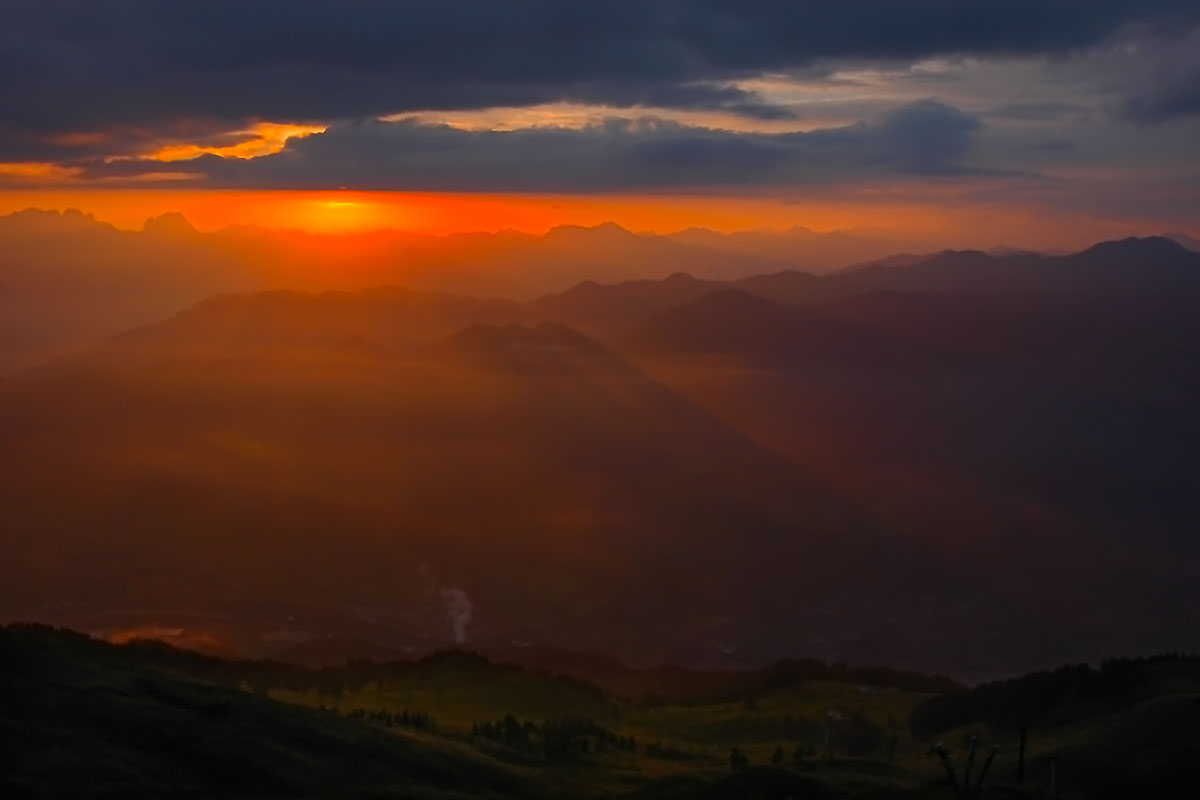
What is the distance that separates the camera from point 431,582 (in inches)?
4464

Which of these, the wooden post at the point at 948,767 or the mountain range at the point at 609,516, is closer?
the wooden post at the point at 948,767

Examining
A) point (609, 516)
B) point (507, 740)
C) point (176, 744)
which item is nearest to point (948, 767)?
point (176, 744)

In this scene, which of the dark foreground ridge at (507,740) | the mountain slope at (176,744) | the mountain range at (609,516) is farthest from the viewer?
the mountain range at (609,516)

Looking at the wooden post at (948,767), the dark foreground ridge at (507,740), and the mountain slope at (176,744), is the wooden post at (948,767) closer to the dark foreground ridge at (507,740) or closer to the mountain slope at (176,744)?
the dark foreground ridge at (507,740)

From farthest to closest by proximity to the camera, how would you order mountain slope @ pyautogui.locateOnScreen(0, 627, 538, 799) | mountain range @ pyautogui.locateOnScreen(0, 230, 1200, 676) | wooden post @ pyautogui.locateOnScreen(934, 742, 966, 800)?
mountain range @ pyautogui.locateOnScreen(0, 230, 1200, 676)
mountain slope @ pyautogui.locateOnScreen(0, 627, 538, 799)
wooden post @ pyautogui.locateOnScreen(934, 742, 966, 800)

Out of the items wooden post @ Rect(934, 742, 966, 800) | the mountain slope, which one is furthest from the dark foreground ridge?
wooden post @ Rect(934, 742, 966, 800)

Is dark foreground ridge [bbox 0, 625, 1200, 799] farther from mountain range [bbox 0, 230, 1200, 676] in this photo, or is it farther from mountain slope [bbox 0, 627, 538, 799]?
mountain range [bbox 0, 230, 1200, 676]

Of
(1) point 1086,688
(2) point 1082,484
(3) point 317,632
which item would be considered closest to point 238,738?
(1) point 1086,688

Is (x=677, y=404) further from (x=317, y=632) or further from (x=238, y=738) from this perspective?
(x=238, y=738)

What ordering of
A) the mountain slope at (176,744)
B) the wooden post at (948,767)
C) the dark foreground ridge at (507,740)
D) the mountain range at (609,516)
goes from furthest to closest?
the mountain range at (609,516), the dark foreground ridge at (507,740), the mountain slope at (176,744), the wooden post at (948,767)

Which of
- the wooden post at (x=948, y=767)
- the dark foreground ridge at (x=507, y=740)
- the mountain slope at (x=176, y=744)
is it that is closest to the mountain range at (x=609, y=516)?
the dark foreground ridge at (x=507, y=740)

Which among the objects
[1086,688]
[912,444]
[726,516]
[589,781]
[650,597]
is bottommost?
[589,781]

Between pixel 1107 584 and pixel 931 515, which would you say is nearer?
pixel 1107 584

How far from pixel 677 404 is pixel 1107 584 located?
78.6 meters
